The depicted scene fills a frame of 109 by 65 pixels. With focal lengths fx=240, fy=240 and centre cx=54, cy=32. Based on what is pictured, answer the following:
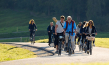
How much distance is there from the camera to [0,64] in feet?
31.8

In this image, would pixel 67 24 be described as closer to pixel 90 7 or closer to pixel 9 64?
pixel 9 64

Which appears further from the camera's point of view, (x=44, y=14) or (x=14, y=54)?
(x=44, y=14)

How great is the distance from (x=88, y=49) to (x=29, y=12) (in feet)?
268

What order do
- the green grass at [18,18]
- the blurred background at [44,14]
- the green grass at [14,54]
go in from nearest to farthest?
the green grass at [14,54] → the blurred background at [44,14] → the green grass at [18,18]

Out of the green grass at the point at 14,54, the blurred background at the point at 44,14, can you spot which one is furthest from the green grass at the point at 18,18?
the green grass at the point at 14,54

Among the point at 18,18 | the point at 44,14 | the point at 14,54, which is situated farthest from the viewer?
the point at 18,18

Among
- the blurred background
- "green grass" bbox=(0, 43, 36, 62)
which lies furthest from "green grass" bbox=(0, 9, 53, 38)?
"green grass" bbox=(0, 43, 36, 62)

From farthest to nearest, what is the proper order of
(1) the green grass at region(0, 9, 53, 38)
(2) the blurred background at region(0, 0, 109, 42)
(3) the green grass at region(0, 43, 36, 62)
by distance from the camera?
1. (1) the green grass at region(0, 9, 53, 38)
2. (2) the blurred background at region(0, 0, 109, 42)
3. (3) the green grass at region(0, 43, 36, 62)

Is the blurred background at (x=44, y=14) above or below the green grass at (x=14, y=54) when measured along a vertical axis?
above

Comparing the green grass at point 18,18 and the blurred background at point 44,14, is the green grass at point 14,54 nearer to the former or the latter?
the blurred background at point 44,14

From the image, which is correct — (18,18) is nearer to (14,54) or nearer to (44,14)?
(44,14)

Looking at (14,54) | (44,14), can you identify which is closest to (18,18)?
(44,14)

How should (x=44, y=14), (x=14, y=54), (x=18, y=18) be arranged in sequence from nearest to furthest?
(x=14, y=54) < (x=44, y=14) < (x=18, y=18)

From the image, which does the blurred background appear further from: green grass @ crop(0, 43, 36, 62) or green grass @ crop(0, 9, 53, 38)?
green grass @ crop(0, 43, 36, 62)
